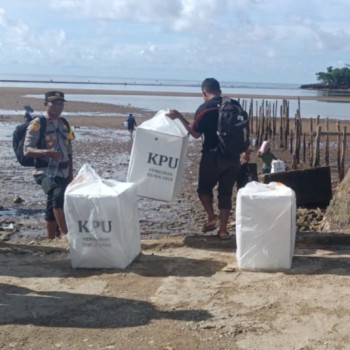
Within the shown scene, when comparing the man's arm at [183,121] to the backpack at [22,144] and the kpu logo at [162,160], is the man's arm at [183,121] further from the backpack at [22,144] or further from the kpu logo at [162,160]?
the backpack at [22,144]

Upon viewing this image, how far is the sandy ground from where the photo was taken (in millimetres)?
4477

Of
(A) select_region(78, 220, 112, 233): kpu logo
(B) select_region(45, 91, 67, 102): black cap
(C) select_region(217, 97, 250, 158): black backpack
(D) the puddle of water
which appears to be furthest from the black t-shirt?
(D) the puddle of water

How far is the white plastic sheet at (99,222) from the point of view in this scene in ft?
19.0

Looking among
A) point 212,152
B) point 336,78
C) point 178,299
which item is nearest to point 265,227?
point 178,299

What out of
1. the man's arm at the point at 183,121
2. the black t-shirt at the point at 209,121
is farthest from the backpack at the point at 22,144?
the black t-shirt at the point at 209,121

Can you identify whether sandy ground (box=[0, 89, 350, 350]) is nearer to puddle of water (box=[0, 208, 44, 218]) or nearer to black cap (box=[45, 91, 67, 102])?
black cap (box=[45, 91, 67, 102])

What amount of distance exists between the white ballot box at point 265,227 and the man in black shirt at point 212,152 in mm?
959

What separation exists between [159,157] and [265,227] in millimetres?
1464

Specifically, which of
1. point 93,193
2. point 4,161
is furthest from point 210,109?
point 4,161

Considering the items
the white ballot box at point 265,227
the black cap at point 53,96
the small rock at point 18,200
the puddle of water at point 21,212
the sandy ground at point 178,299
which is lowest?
the puddle of water at point 21,212

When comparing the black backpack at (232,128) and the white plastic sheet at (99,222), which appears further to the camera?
the black backpack at (232,128)

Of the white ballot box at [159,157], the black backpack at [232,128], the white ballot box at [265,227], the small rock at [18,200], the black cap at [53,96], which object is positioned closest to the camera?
the white ballot box at [265,227]

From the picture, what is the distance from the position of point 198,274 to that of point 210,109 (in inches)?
68.2

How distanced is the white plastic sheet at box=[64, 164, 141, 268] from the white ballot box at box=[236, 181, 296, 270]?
965mm
